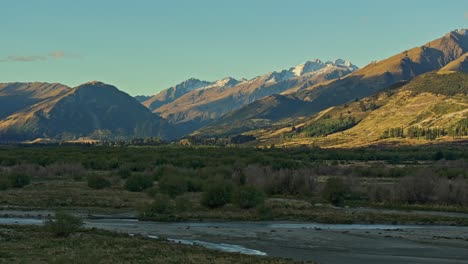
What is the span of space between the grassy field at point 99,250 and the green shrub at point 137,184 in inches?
1760

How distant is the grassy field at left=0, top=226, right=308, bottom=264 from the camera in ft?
112

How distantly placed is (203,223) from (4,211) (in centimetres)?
2399

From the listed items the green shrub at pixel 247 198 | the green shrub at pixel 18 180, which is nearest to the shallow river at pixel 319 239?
the green shrub at pixel 247 198

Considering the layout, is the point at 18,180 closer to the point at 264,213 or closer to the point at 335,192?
the point at 264,213

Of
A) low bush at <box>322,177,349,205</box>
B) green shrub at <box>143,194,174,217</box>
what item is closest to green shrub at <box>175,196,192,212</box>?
green shrub at <box>143,194,174,217</box>

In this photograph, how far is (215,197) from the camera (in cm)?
7050

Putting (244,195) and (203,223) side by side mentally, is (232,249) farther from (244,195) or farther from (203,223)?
(244,195)

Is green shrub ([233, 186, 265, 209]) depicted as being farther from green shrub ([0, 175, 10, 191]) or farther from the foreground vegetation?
green shrub ([0, 175, 10, 191])

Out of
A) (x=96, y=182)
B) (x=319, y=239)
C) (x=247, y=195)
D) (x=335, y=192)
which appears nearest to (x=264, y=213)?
(x=247, y=195)

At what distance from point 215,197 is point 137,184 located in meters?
25.0

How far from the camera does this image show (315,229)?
5519 cm

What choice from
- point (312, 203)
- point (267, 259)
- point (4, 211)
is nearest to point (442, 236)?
point (267, 259)

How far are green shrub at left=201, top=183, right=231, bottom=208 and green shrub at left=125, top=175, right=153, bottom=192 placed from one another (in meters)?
23.3

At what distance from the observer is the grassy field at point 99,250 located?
3420cm
